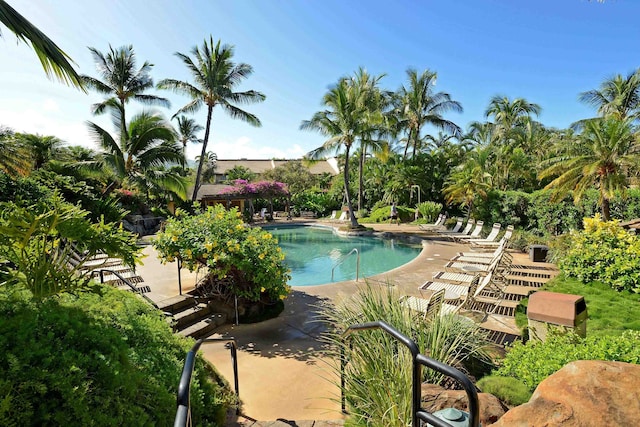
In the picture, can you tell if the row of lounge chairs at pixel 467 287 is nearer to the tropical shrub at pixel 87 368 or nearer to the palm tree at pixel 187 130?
the tropical shrub at pixel 87 368

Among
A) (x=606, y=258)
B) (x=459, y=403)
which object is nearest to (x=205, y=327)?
(x=459, y=403)

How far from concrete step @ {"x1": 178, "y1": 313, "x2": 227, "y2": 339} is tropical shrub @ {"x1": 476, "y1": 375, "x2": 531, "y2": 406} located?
14.4ft

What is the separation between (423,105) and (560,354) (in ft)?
82.9


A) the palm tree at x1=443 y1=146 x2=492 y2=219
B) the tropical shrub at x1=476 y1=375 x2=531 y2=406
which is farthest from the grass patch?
the palm tree at x1=443 y1=146 x2=492 y2=219

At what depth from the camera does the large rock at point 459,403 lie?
2303mm

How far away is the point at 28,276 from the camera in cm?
262

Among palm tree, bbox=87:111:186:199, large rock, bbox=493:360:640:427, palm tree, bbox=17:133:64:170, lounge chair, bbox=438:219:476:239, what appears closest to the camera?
large rock, bbox=493:360:640:427

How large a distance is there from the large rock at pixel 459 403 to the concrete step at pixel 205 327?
4090 millimetres

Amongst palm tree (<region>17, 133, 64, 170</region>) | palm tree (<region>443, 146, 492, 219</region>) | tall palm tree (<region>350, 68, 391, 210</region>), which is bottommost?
palm tree (<region>443, 146, 492, 219</region>)

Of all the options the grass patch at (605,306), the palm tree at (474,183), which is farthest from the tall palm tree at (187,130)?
the grass patch at (605,306)

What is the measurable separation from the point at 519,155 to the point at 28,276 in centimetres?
2422

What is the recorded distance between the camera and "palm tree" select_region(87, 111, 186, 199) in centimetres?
1612

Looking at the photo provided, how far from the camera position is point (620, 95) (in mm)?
23266

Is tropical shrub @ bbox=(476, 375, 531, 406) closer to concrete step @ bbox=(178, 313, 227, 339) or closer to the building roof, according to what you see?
concrete step @ bbox=(178, 313, 227, 339)
